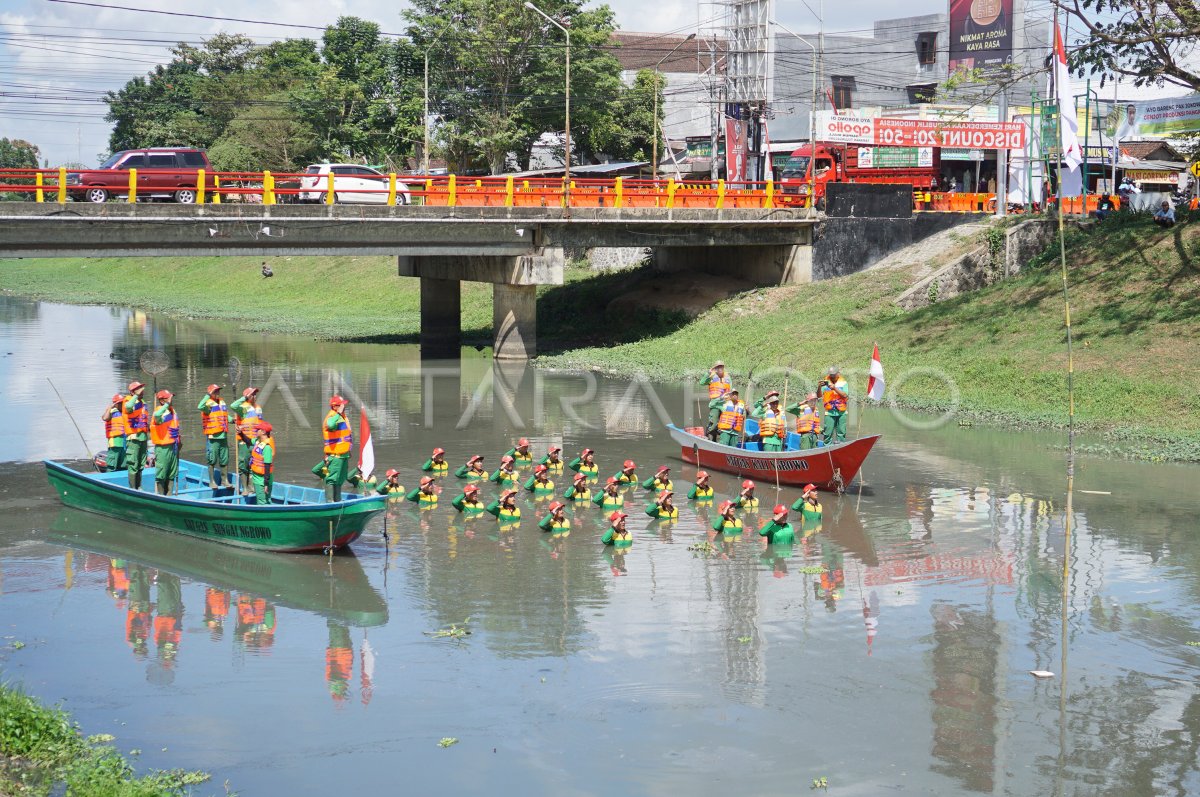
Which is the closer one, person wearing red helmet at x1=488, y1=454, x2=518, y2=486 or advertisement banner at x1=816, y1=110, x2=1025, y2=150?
person wearing red helmet at x1=488, y1=454, x2=518, y2=486

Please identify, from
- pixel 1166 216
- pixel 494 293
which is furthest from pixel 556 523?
pixel 1166 216

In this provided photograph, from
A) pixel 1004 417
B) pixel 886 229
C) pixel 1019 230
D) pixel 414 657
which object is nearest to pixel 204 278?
pixel 886 229

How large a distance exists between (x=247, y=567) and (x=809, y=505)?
29.1 ft

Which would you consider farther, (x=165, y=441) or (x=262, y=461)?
(x=165, y=441)

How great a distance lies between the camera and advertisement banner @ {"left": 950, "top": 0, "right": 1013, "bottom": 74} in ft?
201

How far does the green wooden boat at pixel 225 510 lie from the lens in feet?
60.2

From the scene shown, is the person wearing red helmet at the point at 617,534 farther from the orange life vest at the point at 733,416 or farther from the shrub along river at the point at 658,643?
the orange life vest at the point at 733,416

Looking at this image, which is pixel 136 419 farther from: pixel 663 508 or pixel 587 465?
pixel 663 508

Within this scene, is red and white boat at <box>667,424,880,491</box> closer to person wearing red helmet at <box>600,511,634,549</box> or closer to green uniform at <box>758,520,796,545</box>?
green uniform at <box>758,520,796,545</box>

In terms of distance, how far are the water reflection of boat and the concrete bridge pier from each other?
2095 cm

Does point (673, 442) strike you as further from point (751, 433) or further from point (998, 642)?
point (998, 642)

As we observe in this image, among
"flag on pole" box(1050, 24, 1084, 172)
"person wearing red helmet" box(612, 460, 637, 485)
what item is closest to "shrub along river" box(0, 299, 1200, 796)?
"person wearing red helmet" box(612, 460, 637, 485)

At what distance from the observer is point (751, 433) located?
25109 mm

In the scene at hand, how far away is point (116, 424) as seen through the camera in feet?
70.7
